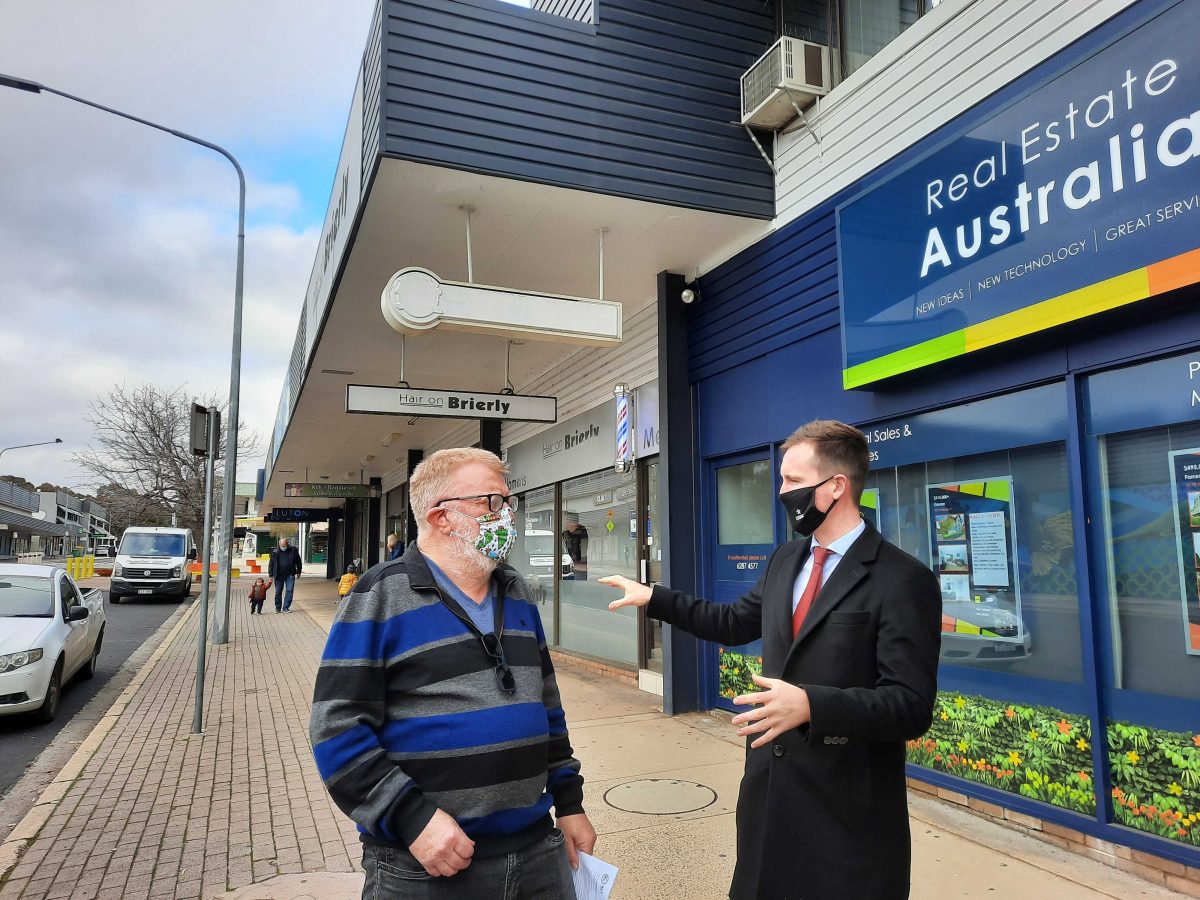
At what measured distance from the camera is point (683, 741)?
663 centimetres

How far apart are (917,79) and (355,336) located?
22.8ft

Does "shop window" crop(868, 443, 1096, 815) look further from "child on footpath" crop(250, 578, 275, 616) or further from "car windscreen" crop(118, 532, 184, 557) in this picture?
"car windscreen" crop(118, 532, 184, 557)

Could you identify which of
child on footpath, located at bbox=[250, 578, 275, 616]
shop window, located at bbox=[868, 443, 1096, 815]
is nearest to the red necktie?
shop window, located at bbox=[868, 443, 1096, 815]

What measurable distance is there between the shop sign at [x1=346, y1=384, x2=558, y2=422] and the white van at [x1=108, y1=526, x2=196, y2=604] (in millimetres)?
16650

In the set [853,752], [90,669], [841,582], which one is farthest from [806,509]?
[90,669]

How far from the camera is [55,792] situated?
217 inches

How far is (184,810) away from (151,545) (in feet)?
64.6

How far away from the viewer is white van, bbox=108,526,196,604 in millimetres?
21953

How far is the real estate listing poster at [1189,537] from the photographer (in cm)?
384

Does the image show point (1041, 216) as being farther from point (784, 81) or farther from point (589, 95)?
point (589, 95)

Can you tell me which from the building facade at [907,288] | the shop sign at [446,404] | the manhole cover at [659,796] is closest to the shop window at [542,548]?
the building facade at [907,288]

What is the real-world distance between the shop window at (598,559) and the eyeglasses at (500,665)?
6.92m

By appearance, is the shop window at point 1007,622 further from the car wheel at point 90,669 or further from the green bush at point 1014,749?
the car wheel at point 90,669

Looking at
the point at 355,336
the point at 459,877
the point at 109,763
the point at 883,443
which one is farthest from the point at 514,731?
the point at 355,336
